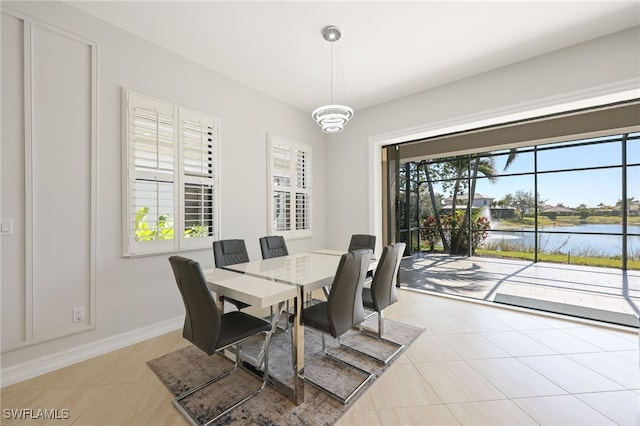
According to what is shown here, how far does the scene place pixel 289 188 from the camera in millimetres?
4332

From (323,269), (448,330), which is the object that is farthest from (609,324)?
(323,269)

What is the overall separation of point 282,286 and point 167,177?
1.98 meters

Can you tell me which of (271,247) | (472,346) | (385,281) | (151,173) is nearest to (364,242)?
(385,281)

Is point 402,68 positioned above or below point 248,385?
above

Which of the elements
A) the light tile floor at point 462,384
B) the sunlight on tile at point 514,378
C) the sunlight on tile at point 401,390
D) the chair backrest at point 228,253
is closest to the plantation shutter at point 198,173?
the chair backrest at point 228,253

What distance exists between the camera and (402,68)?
10.7 feet

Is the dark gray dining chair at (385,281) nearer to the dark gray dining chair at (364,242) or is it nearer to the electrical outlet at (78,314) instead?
the dark gray dining chair at (364,242)

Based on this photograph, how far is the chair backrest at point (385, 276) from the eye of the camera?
2.17 m

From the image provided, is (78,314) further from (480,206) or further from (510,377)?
(480,206)

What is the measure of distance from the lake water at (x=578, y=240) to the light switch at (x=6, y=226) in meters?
7.65

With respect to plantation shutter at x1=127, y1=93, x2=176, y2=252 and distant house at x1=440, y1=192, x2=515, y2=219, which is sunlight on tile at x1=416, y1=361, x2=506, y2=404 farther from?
distant house at x1=440, y1=192, x2=515, y2=219

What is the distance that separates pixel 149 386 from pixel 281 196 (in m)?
2.86

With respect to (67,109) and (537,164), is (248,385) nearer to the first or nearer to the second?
(67,109)

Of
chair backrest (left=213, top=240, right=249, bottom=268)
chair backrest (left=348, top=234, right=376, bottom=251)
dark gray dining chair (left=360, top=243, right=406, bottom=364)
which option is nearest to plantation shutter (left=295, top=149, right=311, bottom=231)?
chair backrest (left=348, top=234, right=376, bottom=251)
